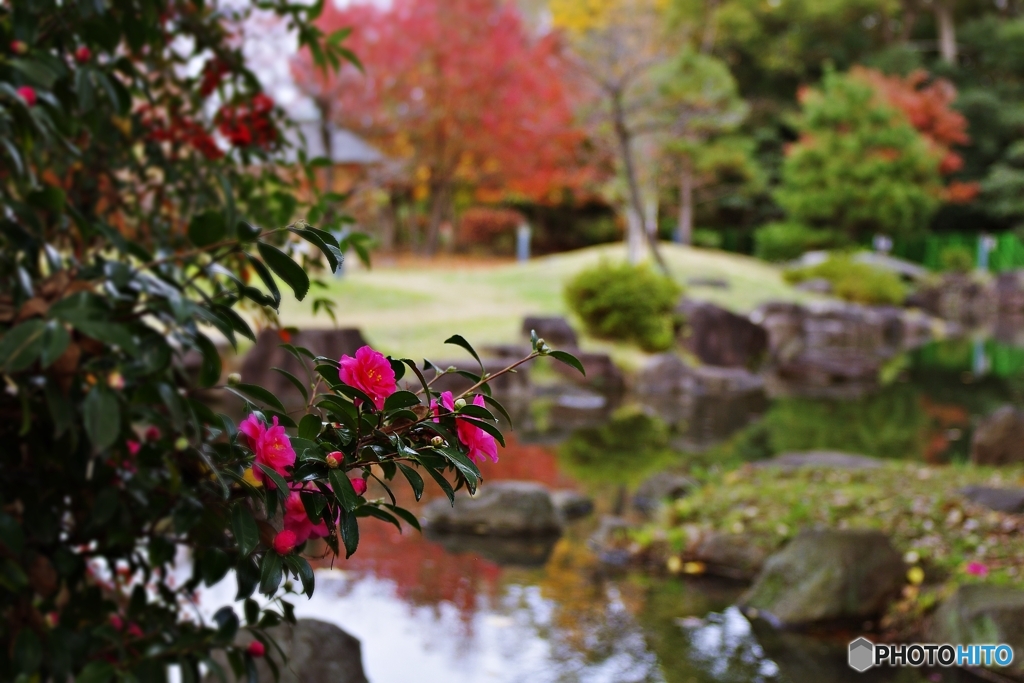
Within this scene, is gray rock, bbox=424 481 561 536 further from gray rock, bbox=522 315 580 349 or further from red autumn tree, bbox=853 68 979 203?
red autumn tree, bbox=853 68 979 203

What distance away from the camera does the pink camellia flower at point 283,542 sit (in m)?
1.09

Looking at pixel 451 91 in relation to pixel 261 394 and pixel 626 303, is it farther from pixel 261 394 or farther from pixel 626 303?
pixel 261 394

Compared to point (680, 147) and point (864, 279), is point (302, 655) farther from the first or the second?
point (680, 147)

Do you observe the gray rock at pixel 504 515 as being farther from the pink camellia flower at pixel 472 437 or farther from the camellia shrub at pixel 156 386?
the pink camellia flower at pixel 472 437

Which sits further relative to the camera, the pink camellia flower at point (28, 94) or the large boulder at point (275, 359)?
the large boulder at point (275, 359)

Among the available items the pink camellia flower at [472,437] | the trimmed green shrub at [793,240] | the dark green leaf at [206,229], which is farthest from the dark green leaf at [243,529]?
the trimmed green shrub at [793,240]

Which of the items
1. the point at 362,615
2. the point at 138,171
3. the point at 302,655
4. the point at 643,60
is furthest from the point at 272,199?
the point at 643,60

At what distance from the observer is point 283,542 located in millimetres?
1094

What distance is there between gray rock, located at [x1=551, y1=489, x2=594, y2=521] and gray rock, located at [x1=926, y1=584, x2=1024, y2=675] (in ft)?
7.11

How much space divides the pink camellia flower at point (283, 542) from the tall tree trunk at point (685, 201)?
2308cm

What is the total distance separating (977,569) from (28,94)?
128 inches

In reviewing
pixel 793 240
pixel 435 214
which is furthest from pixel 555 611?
pixel 793 240

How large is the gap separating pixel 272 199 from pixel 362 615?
1812 mm

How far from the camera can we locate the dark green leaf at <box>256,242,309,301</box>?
0.98 metres
